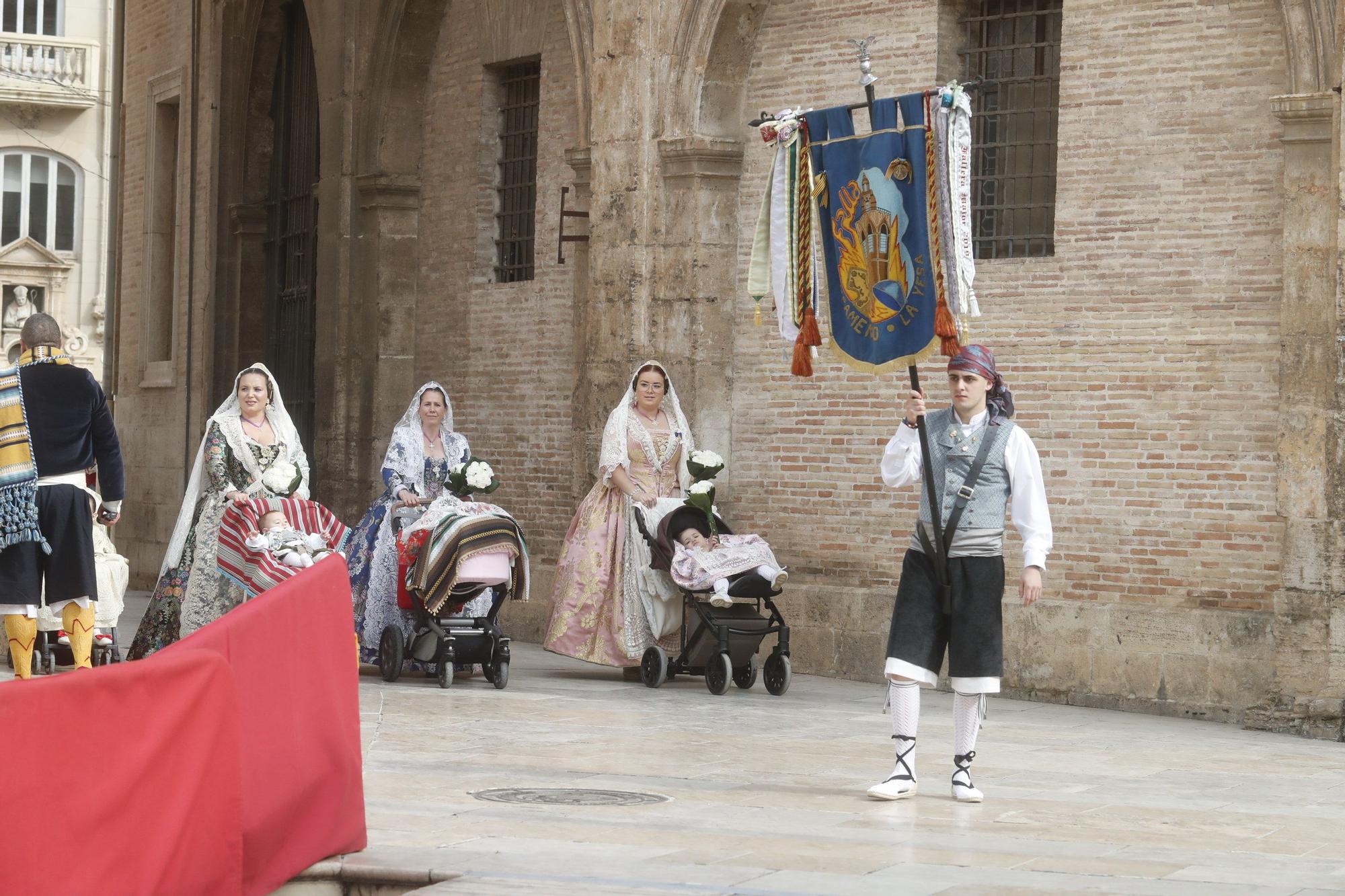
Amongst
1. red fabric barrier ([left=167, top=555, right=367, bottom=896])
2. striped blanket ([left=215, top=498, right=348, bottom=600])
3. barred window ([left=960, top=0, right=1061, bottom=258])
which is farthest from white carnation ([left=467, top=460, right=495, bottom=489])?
red fabric barrier ([left=167, top=555, right=367, bottom=896])

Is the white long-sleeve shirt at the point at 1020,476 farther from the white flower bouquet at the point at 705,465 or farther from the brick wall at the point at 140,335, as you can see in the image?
the brick wall at the point at 140,335

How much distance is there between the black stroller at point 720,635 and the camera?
37.8 ft

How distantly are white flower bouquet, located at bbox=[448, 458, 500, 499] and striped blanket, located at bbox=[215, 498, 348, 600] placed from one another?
1174mm

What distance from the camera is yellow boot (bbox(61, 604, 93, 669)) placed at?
10.2 m

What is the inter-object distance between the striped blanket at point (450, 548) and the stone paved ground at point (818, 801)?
587 millimetres

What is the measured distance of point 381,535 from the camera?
478 inches

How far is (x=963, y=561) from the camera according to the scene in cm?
782

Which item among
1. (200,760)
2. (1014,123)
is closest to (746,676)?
(1014,123)

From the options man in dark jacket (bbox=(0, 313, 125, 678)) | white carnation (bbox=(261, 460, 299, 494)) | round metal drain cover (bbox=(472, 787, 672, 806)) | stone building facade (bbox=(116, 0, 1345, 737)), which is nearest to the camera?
round metal drain cover (bbox=(472, 787, 672, 806))

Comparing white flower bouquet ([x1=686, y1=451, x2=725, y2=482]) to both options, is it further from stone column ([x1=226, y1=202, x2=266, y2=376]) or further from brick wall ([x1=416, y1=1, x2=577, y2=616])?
stone column ([x1=226, y1=202, x2=266, y2=376])

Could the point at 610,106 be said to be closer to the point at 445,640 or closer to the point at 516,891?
the point at 445,640

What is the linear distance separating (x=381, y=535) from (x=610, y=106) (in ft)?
12.7

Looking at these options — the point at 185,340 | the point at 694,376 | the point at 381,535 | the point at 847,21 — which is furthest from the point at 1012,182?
the point at 185,340

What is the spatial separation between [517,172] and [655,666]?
→ 5675 millimetres
